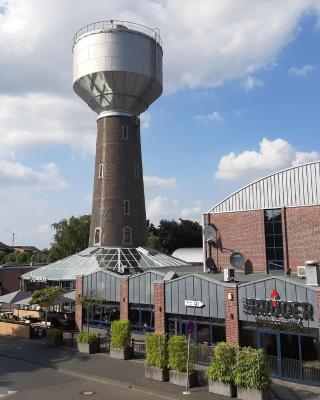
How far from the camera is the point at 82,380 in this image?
20.8 meters

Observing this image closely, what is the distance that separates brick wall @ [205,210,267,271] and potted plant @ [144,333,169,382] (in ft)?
51.3

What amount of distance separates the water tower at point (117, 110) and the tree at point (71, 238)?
19.2m

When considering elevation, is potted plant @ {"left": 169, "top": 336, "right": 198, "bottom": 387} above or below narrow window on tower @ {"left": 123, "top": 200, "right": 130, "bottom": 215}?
below

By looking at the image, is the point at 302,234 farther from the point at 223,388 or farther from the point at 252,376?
the point at 252,376

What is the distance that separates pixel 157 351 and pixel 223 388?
3.65 m

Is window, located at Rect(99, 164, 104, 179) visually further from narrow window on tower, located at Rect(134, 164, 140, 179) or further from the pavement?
the pavement

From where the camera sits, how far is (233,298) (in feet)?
72.4

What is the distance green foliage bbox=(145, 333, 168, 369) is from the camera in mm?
20281

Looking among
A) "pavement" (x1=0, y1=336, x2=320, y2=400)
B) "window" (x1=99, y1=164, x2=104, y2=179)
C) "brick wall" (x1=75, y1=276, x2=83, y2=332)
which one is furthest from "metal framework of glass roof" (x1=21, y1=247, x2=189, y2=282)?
"pavement" (x1=0, y1=336, x2=320, y2=400)

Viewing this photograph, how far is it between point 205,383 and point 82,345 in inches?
381

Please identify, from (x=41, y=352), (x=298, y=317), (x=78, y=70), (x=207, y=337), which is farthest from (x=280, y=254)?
(x=78, y=70)

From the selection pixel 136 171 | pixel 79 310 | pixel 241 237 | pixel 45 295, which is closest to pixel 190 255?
pixel 136 171

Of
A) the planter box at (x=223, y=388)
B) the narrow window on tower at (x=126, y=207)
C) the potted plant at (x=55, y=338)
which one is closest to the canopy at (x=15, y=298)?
the potted plant at (x=55, y=338)

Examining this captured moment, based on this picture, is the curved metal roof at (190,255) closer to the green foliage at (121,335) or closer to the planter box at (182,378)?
the green foliage at (121,335)
